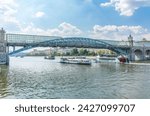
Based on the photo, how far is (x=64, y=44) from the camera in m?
14.0

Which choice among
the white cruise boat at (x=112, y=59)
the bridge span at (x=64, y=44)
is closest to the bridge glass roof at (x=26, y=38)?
the bridge span at (x=64, y=44)

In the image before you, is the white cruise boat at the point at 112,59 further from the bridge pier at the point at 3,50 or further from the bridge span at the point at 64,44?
the bridge pier at the point at 3,50

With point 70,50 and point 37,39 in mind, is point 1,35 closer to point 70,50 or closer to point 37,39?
point 37,39

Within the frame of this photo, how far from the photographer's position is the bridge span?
12703 millimetres

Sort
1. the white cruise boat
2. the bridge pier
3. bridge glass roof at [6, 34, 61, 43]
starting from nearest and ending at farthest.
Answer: the bridge pier < bridge glass roof at [6, 34, 61, 43] < the white cruise boat

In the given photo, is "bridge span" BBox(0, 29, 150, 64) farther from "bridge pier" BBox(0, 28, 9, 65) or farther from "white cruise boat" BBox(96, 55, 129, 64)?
"white cruise boat" BBox(96, 55, 129, 64)

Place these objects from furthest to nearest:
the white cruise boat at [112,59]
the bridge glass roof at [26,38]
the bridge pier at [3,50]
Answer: the white cruise boat at [112,59] < the bridge glass roof at [26,38] < the bridge pier at [3,50]

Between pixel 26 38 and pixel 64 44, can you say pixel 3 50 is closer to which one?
pixel 26 38

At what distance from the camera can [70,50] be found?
2055 cm

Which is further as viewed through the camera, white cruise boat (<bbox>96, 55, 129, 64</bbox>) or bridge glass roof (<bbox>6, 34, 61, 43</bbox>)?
white cruise boat (<bbox>96, 55, 129, 64</bbox>)

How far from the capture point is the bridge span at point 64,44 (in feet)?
41.7

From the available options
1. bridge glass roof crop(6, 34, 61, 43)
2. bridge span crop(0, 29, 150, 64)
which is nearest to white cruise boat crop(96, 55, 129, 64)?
bridge span crop(0, 29, 150, 64)

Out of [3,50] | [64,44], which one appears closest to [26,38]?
[3,50]

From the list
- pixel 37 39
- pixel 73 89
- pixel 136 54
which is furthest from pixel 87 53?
pixel 73 89
